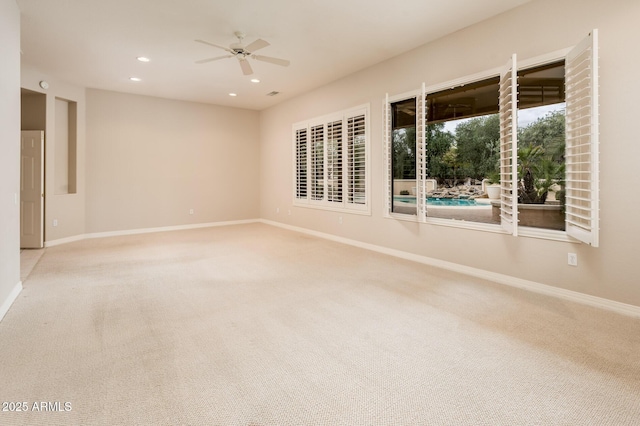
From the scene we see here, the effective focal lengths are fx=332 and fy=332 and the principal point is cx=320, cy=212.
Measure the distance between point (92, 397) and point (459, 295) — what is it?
317cm

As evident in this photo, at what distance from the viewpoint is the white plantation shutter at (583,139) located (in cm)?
274

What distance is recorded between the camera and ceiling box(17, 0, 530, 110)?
144 inches

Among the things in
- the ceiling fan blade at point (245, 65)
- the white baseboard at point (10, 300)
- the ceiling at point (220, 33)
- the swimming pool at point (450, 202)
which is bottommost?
the white baseboard at point (10, 300)

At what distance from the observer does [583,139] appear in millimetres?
3039

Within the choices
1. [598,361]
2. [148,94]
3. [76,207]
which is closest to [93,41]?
[148,94]

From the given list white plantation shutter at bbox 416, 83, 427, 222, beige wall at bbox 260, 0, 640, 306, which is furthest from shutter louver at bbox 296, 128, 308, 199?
white plantation shutter at bbox 416, 83, 427, 222

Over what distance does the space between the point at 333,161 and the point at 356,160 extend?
2.24 feet

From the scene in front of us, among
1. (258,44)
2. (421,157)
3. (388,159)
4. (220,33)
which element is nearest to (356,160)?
(388,159)

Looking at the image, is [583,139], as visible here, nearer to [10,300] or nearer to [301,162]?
[301,162]

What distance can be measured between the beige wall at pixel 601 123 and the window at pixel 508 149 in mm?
197

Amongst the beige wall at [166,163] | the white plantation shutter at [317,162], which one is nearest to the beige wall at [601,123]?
the white plantation shutter at [317,162]

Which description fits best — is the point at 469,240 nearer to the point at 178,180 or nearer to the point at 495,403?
the point at 495,403

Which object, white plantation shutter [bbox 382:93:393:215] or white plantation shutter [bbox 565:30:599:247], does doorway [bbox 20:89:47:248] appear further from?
white plantation shutter [bbox 565:30:599:247]

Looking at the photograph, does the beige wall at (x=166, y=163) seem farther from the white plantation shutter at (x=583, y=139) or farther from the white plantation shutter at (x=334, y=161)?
the white plantation shutter at (x=583, y=139)
